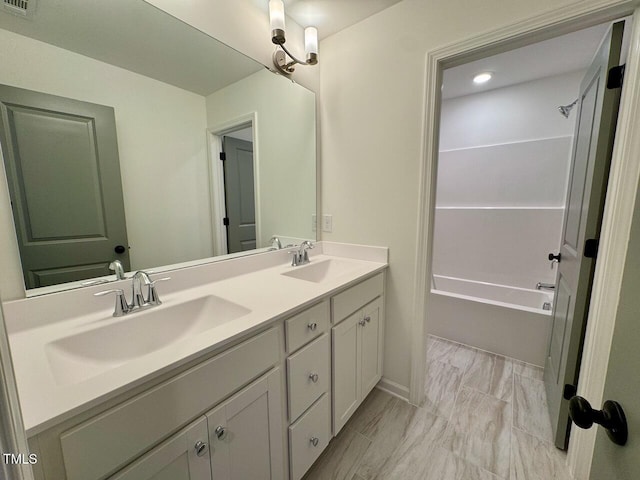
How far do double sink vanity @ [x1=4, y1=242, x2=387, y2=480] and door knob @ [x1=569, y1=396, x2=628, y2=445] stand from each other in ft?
2.42

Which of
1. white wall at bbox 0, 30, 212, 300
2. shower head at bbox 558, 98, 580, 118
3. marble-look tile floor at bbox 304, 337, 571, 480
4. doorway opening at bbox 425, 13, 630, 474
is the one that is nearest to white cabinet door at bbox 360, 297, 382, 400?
marble-look tile floor at bbox 304, 337, 571, 480

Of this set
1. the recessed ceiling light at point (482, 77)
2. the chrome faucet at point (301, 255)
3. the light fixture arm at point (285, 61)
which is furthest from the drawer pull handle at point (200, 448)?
the recessed ceiling light at point (482, 77)

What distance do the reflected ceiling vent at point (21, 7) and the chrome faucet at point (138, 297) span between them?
0.88 metres

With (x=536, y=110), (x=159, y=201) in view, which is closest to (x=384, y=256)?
(x=159, y=201)

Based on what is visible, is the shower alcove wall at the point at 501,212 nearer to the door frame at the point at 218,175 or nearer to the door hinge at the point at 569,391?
the door hinge at the point at 569,391

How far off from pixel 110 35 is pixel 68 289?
949 millimetres

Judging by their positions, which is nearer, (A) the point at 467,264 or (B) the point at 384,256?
(B) the point at 384,256

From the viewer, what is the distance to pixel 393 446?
1.34 meters

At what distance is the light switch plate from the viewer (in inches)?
73.4

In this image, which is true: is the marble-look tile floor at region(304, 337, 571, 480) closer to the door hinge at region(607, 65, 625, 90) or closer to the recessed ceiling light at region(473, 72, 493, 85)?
the door hinge at region(607, 65, 625, 90)

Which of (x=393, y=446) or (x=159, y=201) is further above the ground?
(x=159, y=201)

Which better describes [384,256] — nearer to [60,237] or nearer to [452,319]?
[452,319]

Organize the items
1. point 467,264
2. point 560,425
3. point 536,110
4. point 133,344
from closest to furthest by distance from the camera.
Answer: point 133,344 → point 560,425 → point 536,110 → point 467,264

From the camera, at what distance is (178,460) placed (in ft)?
2.20
